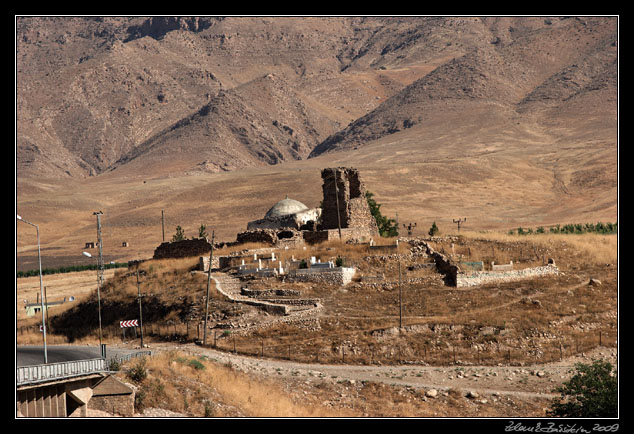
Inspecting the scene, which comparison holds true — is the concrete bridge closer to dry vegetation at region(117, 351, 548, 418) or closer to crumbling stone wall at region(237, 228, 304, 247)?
dry vegetation at region(117, 351, 548, 418)

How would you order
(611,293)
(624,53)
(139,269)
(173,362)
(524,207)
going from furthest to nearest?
(524,207) → (139,269) → (611,293) → (173,362) → (624,53)

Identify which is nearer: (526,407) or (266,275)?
(526,407)

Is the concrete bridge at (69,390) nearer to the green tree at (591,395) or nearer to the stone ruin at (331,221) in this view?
the green tree at (591,395)

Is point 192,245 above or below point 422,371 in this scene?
above

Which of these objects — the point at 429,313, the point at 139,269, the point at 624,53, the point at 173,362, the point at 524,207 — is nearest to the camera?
the point at 624,53

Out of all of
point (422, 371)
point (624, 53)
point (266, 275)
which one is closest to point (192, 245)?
point (266, 275)

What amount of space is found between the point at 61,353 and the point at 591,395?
21.1 m

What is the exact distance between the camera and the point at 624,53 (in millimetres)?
28156

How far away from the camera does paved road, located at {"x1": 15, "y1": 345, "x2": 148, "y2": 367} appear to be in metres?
36.0

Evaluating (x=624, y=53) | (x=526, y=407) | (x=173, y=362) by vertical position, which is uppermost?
(x=624, y=53)

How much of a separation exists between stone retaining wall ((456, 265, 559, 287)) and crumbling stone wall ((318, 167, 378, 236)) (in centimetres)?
1274

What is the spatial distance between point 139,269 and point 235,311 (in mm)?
12358

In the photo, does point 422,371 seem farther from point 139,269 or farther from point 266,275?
point 139,269

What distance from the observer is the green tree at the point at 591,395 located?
3180 cm
